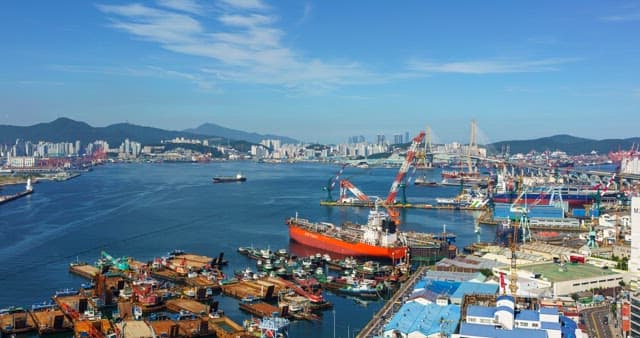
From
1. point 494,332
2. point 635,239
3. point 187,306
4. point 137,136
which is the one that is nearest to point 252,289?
point 187,306

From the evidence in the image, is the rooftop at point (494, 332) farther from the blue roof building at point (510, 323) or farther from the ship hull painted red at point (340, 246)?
the ship hull painted red at point (340, 246)

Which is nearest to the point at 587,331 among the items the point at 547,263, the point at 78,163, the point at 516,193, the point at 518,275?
the point at 518,275

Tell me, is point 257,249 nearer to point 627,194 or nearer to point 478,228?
point 478,228

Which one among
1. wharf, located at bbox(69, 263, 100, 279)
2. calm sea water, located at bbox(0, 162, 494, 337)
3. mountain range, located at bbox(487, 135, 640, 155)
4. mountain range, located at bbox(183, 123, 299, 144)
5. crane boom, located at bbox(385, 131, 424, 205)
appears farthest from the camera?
mountain range, located at bbox(183, 123, 299, 144)

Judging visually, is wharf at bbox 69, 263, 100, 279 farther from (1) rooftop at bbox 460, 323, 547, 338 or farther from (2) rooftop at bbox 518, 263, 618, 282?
(2) rooftop at bbox 518, 263, 618, 282

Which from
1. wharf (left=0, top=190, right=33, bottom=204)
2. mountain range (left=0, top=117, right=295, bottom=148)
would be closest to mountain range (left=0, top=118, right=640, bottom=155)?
mountain range (left=0, top=117, right=295, bottom=148)

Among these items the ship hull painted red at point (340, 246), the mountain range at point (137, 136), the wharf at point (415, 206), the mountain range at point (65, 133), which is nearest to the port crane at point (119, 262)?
the ship hull painted red at point (340, 246)
